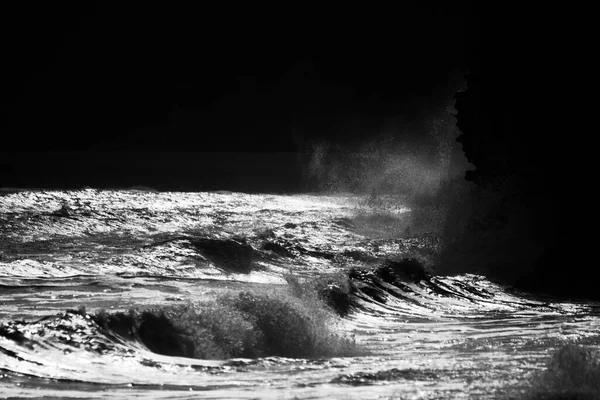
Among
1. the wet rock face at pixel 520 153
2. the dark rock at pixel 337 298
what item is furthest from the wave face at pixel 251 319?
the wet rock face at pixel 520 153

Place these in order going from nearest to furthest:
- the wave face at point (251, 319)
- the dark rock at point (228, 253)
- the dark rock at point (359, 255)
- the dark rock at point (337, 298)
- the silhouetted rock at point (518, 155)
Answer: the wave face at point (251, 319) < the dark rock at point (337, 298) < the dark rock at point (228, 253) < the dark rock at point (359, 255) < the silhouetted rock at point (518, 155)

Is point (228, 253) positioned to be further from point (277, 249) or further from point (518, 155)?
point (518, 155)

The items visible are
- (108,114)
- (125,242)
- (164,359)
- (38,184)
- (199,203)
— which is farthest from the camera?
(108,114)

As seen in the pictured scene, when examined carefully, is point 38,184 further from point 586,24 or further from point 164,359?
point 164,359

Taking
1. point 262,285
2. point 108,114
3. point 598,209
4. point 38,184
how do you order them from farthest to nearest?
1. point 108,114
2. point 38,184
3. point 598,209
4. point 262,285

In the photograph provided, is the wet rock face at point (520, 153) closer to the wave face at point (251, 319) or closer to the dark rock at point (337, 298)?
the wave face at point (251, 319)

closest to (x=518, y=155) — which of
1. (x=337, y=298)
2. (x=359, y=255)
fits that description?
(x=359, y=255)

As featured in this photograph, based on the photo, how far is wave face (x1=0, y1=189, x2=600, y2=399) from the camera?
10.8 m

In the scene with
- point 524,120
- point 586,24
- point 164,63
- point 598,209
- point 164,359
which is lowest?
point 164,359

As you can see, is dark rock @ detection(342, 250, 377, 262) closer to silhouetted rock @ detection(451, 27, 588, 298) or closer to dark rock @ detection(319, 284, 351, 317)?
silhouetted rock @ detection(451, 27, 588, 298)

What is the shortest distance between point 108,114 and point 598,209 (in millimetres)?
117746

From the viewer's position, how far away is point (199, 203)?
45.0 meters

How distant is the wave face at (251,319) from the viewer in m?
10.8

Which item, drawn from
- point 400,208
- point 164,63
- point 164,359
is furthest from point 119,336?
point 164,63
